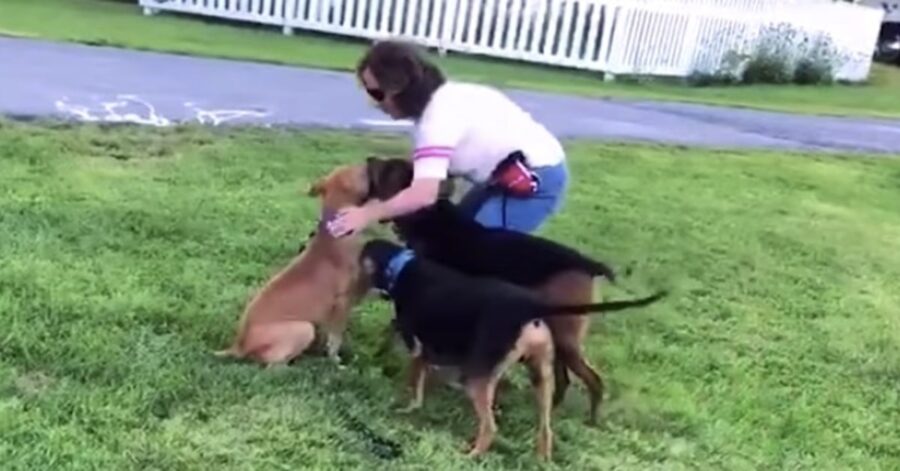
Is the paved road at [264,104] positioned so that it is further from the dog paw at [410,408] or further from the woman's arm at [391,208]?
the dog paw at [410,408]

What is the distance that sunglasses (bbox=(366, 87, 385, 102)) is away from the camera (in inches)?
193

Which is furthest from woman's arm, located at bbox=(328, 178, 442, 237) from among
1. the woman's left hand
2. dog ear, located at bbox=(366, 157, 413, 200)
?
dog ear, located at bbox=(366, 157, 413, 200)

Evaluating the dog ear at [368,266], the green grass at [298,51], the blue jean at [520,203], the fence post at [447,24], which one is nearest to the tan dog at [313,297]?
the dog ear at [368,266]

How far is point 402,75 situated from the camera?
4859mm

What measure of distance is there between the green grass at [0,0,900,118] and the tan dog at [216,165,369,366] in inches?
340

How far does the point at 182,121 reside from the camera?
361 inches

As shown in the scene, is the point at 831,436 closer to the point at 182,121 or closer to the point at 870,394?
the point at 870,394

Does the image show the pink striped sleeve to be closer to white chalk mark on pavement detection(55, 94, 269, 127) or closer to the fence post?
white chalk mark on pavement detection(55, 94, 269, 127)

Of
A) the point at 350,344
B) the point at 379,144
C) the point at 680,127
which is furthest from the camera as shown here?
the point at 680,127

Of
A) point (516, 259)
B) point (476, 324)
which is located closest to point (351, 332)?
point (516, 259)

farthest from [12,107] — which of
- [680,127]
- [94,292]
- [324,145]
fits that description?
[680,127]

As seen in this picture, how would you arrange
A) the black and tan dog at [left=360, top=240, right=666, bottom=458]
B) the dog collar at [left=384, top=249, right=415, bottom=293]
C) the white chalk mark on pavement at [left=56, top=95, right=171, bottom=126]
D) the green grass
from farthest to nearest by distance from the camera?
the green grass, the white chalk mark on pavement at [left=56, top=95, right=171, bottom=126], the dog collar at [left=384, top=249, right=415, bottom=293], the black and tan dog at [left=360, top=240, right=666, bottom=458]

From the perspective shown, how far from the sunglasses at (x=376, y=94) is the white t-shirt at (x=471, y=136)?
16 cm

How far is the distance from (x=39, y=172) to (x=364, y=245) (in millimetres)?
3073
